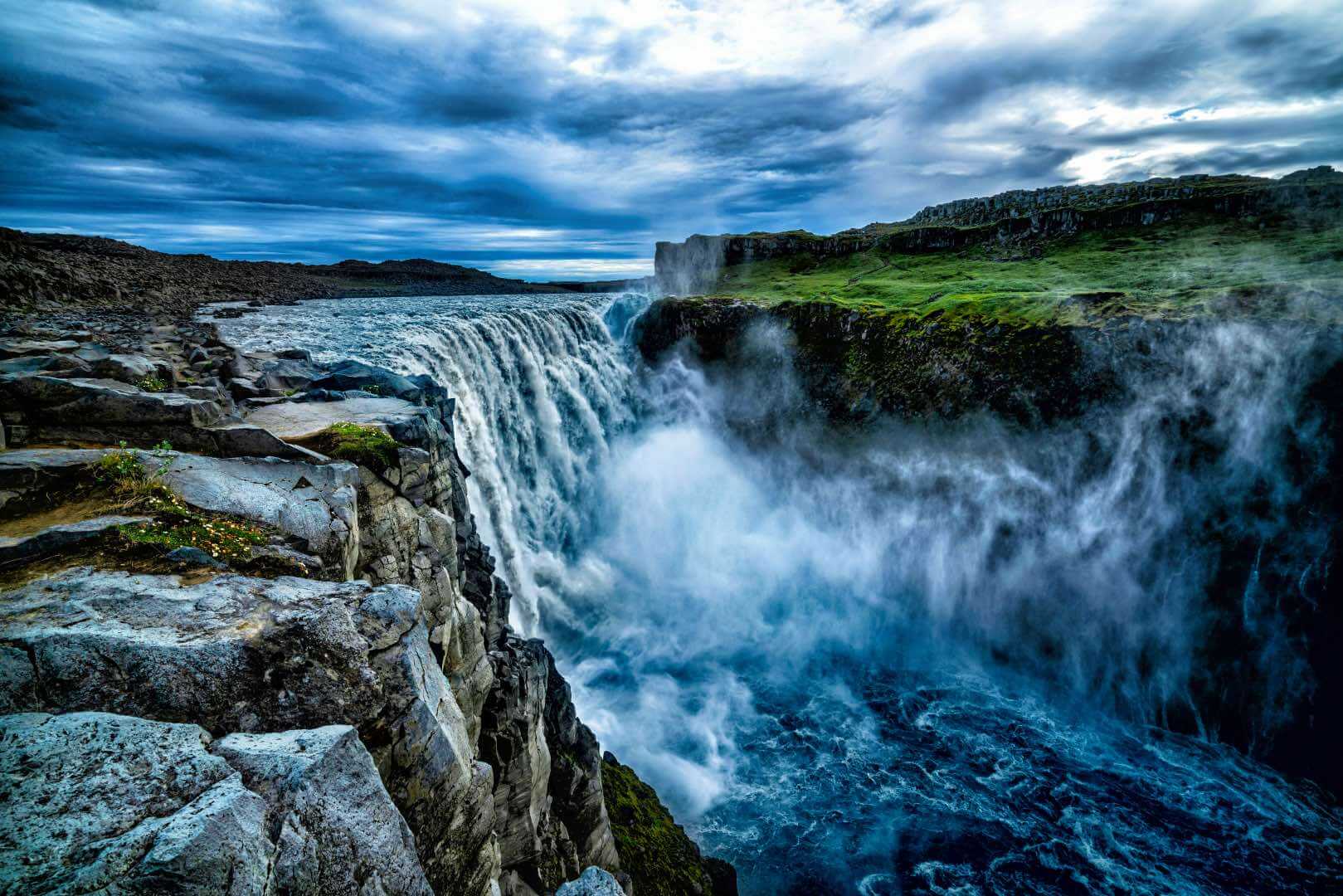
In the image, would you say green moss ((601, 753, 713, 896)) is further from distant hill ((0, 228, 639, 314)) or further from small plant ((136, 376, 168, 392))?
distant hill ((0, 228, 639, 314))

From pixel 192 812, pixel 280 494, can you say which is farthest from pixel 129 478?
pixel 192 812

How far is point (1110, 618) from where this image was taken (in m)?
32.0

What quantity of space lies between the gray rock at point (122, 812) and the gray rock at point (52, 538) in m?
3.46

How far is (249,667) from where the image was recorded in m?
6.23

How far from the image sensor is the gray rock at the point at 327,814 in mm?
5184

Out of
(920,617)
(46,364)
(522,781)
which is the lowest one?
(920,617)

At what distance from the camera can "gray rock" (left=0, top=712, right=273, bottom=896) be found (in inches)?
165

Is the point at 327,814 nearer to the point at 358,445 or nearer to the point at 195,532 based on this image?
the point at 195,532

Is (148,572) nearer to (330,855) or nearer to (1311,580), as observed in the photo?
(330,855)

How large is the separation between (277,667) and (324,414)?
10.4 meters

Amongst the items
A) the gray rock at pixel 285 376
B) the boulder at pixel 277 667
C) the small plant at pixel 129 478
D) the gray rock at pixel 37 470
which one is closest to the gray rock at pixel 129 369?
the gray rock at pixel 285 376

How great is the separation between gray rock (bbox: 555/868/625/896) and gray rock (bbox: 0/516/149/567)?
840 cm

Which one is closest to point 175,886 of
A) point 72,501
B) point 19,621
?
point 19,621

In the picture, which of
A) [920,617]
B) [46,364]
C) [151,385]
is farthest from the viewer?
[920,617]
